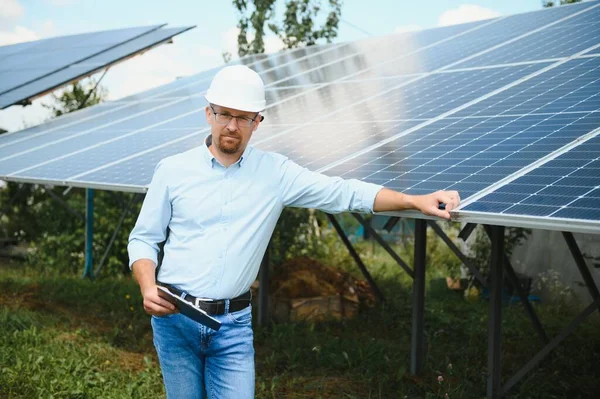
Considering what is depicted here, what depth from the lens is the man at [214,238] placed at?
383 centimetres

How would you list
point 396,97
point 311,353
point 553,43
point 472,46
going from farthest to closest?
point 472,46, point 553,43, point 311,353, point 396,97

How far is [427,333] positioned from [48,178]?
4861 mm

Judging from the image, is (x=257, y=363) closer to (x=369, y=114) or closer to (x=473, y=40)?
(x=369, y=114)

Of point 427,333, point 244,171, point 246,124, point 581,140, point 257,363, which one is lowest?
point 427,333

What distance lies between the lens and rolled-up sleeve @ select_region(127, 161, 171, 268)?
388 cm

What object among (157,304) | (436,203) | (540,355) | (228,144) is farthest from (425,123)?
(157,304)

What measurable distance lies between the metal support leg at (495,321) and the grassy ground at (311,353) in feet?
1.10

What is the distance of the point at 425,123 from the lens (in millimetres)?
6711

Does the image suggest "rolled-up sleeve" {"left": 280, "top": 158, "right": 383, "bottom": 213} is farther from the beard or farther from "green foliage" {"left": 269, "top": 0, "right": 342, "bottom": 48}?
"green foliage" {"left": 269, "top": 0, "right": 342, "bottom": 48}

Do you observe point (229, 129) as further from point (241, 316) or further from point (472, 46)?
point (472, 46)

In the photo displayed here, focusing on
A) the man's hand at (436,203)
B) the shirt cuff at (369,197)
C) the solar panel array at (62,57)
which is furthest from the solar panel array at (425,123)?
the solar panel array at (62,57)

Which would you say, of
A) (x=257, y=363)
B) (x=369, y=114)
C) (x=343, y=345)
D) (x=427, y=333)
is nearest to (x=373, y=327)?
(x=427, y=333)

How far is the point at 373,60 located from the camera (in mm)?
10609

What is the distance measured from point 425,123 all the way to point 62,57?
1024 centimetres
